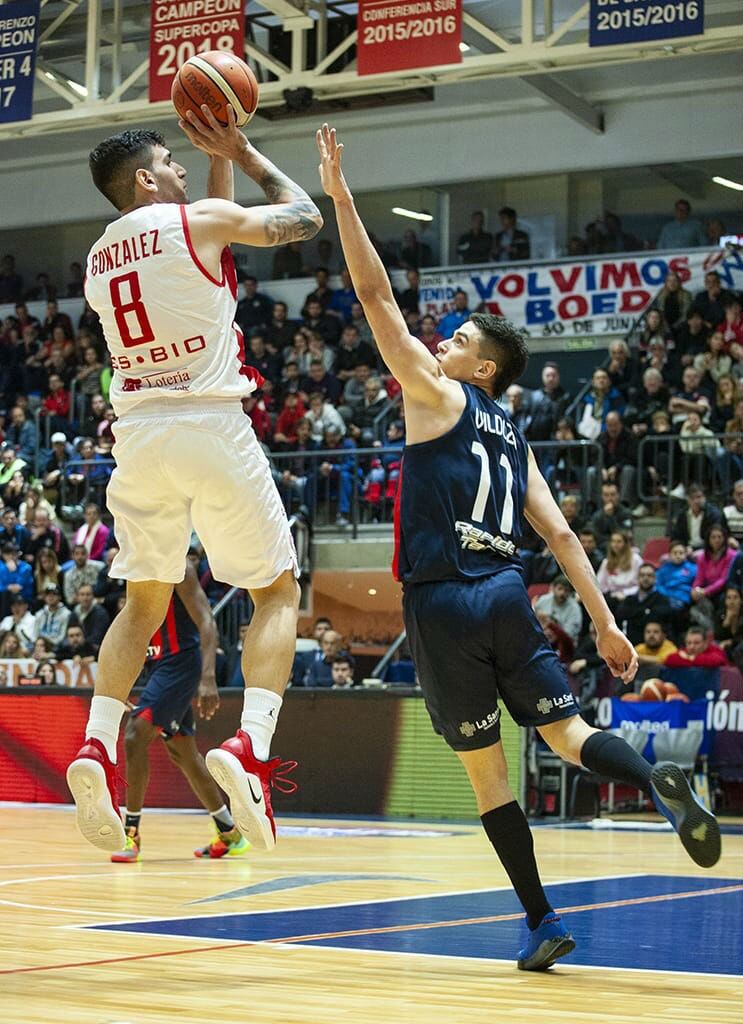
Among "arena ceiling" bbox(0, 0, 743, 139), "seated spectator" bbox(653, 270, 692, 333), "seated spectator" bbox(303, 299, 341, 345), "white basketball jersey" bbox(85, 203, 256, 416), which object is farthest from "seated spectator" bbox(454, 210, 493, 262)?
"white basketball jersey" bbox(85, 203, 256, 416)

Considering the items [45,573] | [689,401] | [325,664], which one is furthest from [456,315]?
[325,664]

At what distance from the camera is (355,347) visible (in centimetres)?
2139

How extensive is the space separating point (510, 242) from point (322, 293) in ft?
9.09

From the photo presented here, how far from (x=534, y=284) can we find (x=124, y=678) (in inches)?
→ 691

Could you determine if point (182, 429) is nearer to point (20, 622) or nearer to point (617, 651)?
point (617, 651)

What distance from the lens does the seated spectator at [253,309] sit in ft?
75.9

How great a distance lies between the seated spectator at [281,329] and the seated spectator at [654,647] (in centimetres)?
909

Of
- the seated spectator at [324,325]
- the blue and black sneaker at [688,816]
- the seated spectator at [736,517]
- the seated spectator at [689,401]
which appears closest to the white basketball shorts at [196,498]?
the blue and black sneaker at [688,816]

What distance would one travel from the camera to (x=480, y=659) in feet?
16.8

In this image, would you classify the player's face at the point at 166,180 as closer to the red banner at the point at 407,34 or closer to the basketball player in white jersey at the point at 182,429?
the basketball player in white jersey at the point at 182,429

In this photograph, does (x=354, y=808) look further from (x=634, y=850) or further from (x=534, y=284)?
(x=534, y=284)

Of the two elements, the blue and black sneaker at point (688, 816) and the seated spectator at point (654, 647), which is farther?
the seated spectator at point (654, 647)

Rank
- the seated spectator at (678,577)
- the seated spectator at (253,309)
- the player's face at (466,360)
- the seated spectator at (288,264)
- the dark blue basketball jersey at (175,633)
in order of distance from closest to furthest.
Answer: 1. the player's face at (466,360)
2. the dark blue basketball jersey at (175,633)
3. the seated spectator at (678,577)
4. the seated spectator at (253,309)
5. the seated spectator at (288,264)

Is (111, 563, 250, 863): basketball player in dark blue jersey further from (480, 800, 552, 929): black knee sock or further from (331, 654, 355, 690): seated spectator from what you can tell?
(331, 654, 355, 690): seated spectator
